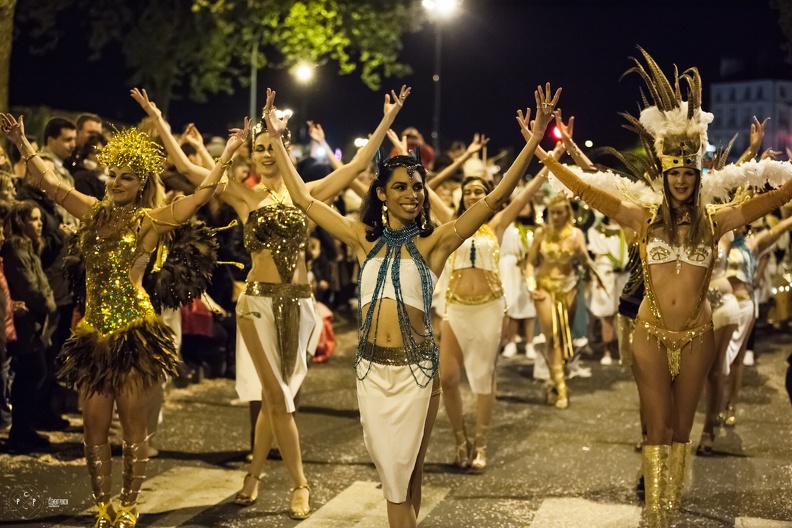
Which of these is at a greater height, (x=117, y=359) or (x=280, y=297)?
(x=280, y=297)

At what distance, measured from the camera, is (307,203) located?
5762mm

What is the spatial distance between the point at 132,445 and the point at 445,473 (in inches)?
107

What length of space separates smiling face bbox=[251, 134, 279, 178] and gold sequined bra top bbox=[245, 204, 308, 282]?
25 centimetres

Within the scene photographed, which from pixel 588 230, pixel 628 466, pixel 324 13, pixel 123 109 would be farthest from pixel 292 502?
pixel 123 109

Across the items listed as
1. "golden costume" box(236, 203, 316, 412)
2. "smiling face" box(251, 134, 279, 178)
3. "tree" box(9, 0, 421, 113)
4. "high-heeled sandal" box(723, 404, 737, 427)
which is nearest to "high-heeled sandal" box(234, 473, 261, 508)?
"golden costume" box(236, 203, 316, 412)

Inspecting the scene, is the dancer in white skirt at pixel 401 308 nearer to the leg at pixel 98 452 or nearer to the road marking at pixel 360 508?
the road marking at pixel 360 508

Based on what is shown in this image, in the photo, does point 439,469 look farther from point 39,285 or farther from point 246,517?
point 39,285

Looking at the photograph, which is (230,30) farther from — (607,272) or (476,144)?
(476,144)

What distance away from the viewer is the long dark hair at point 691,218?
6230mm

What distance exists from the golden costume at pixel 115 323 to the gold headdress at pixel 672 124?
10.1 ft

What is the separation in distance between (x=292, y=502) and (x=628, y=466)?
2.93m

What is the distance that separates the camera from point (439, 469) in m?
8.31

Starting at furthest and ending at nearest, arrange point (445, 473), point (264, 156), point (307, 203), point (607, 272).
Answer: point (607, 272), point (445, 473), point (264, 156), point (307, 203)

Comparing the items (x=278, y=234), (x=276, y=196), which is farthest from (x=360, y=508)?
(x=276, y=196)
